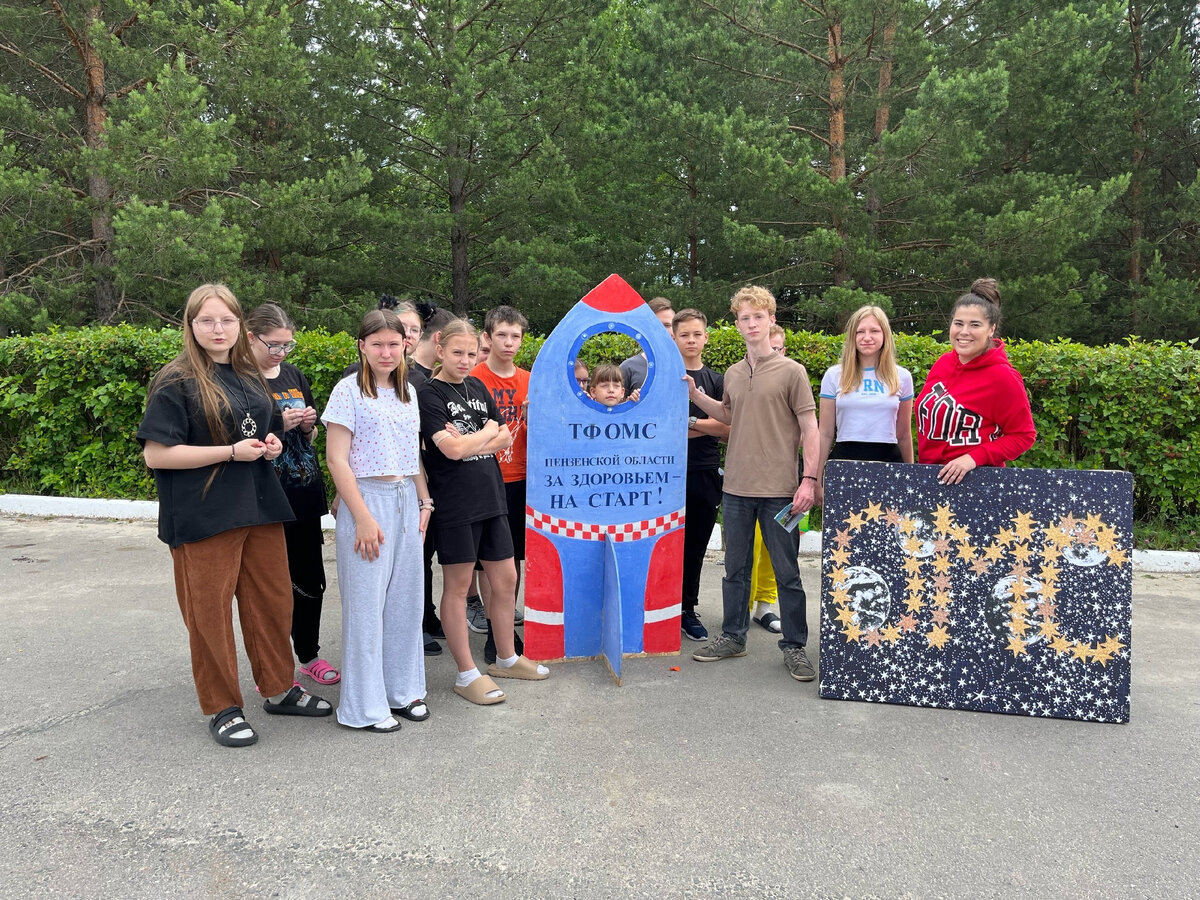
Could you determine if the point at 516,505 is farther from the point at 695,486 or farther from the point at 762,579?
the point at 762,579

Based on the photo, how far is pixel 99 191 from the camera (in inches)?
507

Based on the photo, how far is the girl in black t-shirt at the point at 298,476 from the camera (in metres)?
3.80

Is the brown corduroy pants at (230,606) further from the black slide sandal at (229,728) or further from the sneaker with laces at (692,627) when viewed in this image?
the sneaker with laces at (692,627)

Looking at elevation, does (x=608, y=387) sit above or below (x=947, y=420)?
above

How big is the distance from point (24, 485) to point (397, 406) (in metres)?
7.40

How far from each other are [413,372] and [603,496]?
1170 mm

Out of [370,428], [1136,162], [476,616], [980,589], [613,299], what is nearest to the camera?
[370,428]

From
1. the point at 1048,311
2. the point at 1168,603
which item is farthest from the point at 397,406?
the point at 1048,311

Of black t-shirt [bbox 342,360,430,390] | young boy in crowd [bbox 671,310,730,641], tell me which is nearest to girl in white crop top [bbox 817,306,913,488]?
young boy in crowd [bbox 671,310,730,641]

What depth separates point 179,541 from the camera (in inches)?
124

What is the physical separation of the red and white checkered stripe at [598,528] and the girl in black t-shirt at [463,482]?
0.40 metres

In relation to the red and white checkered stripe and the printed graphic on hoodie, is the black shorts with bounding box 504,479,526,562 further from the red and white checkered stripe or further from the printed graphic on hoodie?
the printed graphic on hoodie

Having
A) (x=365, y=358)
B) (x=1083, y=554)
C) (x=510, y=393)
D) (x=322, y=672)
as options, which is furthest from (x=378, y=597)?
(x=1083, y=554)

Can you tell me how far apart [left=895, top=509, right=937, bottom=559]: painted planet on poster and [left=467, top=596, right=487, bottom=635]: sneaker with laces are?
2.39 metres
